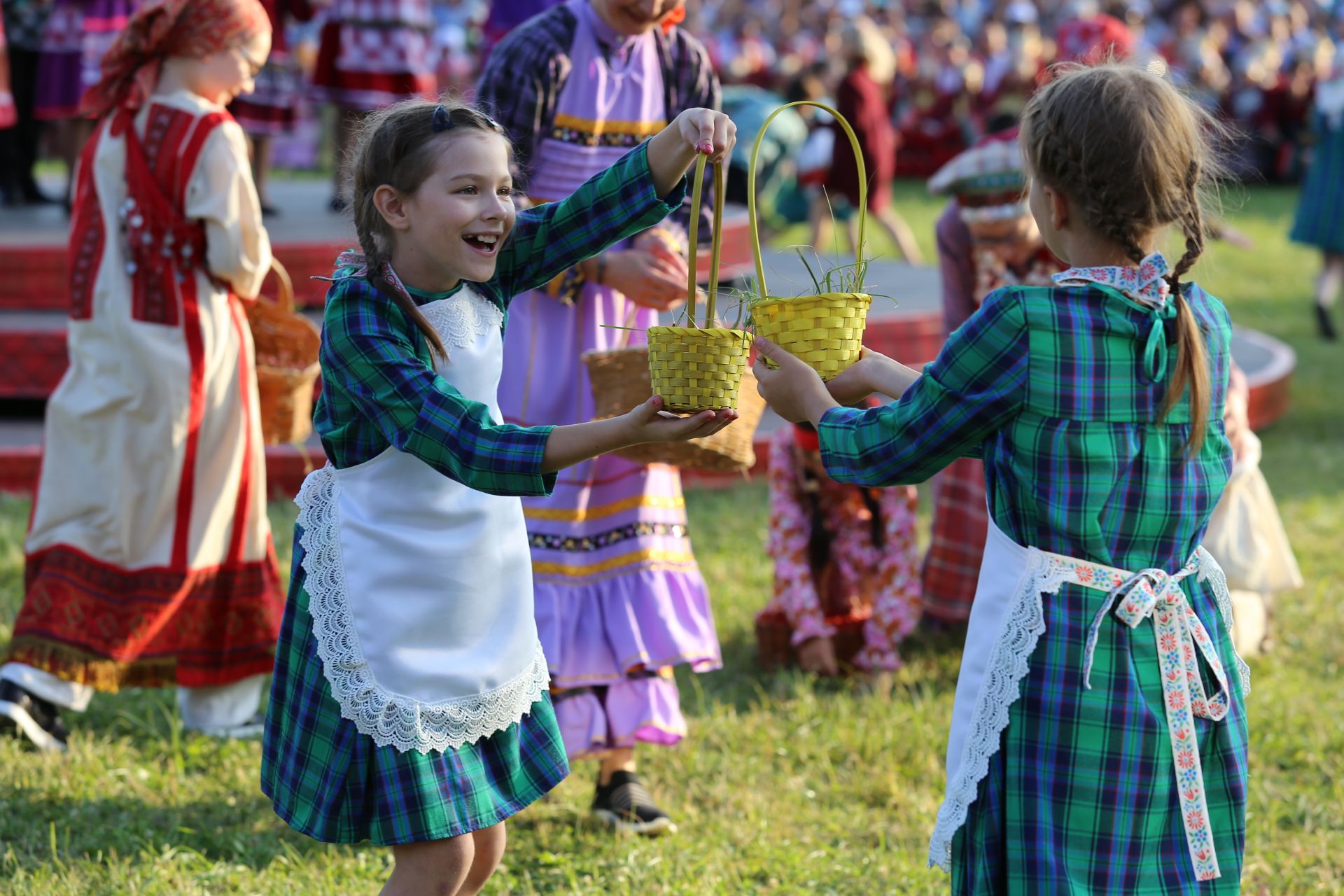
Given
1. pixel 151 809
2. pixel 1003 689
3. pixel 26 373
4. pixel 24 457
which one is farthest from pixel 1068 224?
pixel 26 373

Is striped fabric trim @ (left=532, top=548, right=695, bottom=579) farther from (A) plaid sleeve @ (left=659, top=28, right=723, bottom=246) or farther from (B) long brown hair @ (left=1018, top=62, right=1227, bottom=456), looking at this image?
(B) long brown hair @ (left=1018, top=62, right=1227, bottom=456)

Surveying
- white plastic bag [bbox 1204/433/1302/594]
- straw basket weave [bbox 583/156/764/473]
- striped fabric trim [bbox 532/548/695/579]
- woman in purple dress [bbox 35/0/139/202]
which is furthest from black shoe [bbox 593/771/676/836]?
woman in purple dress [bbox 35/0/139/202]

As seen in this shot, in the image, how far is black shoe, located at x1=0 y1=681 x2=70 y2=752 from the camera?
3873mm

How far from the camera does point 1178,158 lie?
2229mm

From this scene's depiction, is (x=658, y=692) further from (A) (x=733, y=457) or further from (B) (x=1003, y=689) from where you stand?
(B) (x=1003, y=689)

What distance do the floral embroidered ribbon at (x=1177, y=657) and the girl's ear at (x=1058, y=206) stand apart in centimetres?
49

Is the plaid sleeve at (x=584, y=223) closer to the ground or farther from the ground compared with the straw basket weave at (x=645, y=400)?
farther from the ground

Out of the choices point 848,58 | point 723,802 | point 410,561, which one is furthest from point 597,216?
point 848,58

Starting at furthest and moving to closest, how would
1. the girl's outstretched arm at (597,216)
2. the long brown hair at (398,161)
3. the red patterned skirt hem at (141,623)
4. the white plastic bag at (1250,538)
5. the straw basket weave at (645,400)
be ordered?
the white plastic bag at (1250,538), the red patterned skirt hem at (141,623), the straw basket weave at (645,400), the girl's outstretched arm at (597,216), the long brown hair at (398,161)

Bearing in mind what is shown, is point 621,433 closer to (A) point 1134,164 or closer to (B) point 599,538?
(A) point 1134,164

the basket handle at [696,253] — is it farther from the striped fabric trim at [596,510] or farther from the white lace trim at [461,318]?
the striped fabric trim at [596,510]

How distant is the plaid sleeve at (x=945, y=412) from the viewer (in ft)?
7.18

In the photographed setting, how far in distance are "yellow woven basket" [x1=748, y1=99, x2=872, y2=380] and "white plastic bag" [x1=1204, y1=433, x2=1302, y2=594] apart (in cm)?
254

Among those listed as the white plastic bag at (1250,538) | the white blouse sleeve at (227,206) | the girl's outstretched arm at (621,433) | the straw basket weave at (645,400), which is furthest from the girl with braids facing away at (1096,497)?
the white plastic bag at (1250,538)
